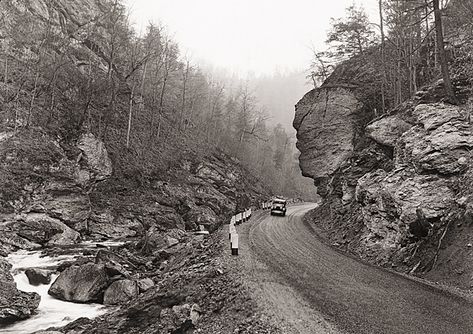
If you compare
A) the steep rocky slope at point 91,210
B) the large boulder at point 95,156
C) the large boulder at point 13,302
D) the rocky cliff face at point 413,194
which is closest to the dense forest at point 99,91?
the large boulder at point 95,156

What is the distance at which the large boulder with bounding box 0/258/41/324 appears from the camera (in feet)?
38.4

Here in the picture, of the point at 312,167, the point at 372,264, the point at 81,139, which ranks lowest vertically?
the point at 372,264

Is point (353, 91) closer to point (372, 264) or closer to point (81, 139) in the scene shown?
point (372, 264)

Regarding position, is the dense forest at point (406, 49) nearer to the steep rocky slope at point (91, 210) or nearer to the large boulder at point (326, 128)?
the large boulder at point (326, 128)

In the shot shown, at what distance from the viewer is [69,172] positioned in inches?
1136

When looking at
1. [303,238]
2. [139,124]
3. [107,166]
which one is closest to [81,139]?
[107,166]

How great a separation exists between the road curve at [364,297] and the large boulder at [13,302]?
9151mm

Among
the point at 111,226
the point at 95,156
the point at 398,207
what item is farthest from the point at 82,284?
the point at 95,156

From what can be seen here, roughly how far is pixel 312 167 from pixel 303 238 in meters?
15.9

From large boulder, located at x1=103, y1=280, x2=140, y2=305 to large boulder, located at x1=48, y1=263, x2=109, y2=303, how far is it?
1.69 ft

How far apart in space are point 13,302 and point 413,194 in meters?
16.7

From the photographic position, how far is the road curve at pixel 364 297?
294 inches

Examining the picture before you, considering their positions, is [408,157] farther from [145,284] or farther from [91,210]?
[91,210]

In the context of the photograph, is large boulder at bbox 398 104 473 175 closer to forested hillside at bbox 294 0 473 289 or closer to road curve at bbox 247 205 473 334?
forested hillside at bbox 294 0 473 289
